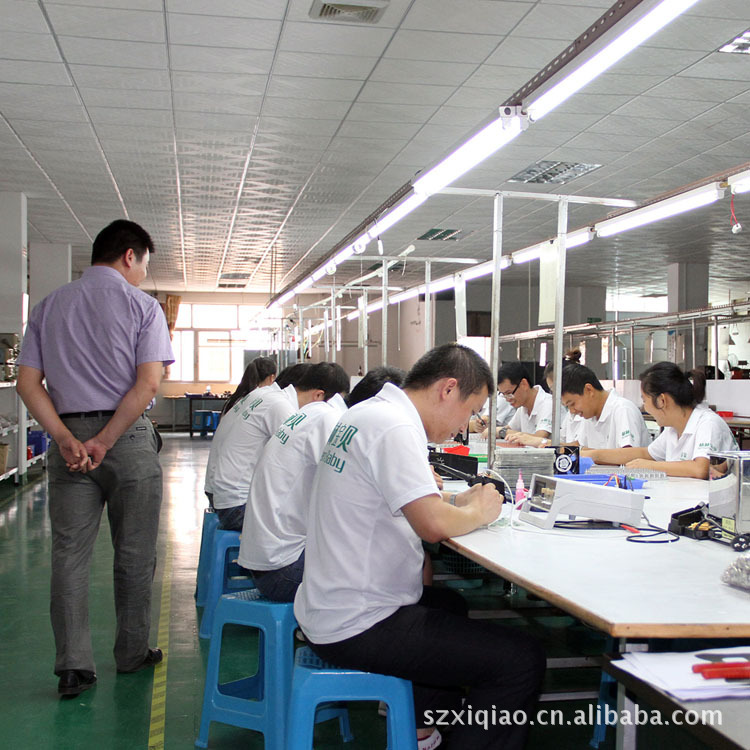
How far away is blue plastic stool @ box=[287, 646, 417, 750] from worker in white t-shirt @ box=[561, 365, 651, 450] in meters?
2.71

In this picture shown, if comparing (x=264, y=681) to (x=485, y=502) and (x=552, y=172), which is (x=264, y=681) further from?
(x=552, y=172)

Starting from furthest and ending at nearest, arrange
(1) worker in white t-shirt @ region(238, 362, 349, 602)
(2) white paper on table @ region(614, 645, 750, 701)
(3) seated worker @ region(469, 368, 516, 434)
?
(3) seated worker @ region(469, 368, 516, 434) < (1) worker in white t-shirt @ region(238, 362, 349, 602) < (2) white paper on table @ region(614, 645, 750, 701)

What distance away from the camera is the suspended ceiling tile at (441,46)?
446 cm

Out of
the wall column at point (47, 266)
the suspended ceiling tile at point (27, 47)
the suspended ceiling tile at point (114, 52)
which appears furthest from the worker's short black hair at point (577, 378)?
the wall column at point (47, 266)

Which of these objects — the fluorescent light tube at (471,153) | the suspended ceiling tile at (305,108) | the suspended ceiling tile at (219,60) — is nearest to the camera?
the fluorescent light tube at (471,153)

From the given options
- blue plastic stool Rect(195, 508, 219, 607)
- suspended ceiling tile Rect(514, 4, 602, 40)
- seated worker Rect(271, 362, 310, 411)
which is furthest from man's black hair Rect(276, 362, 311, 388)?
suspended ceiling tile Rect(514, 4, 602, 40)

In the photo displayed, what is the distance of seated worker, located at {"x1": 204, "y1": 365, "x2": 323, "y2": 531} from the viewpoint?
Answer: 11.6 ft

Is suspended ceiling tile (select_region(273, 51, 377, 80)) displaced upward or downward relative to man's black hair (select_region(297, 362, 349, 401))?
upward

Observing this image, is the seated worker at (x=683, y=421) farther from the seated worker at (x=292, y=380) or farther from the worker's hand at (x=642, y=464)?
the seated worker at (x=292, y=380)

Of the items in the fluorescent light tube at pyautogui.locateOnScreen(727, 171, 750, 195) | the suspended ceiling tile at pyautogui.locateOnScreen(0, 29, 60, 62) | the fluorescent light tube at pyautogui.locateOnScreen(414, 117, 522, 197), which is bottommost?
the fluorescent light tube at pyautogui.locateOnScreen(727, 171, 750, 195)

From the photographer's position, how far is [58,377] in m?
2.80

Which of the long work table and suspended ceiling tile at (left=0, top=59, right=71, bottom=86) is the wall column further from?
the long work table

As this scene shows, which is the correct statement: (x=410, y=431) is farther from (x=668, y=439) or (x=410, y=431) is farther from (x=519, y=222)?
(x=519, y=222)

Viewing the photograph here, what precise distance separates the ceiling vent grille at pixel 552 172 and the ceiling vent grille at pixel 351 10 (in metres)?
3.12
